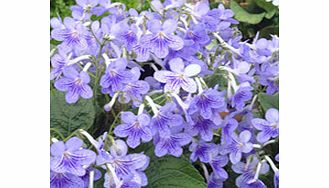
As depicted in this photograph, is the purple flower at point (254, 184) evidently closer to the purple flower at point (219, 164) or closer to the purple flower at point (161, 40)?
the purple flower at point (219, 164)

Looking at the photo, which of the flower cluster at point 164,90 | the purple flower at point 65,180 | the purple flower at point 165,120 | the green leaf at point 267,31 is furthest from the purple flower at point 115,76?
the green leaf at point 267,31

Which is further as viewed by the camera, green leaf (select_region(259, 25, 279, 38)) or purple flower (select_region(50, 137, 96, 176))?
green leaf (select_region(259, 25, 279, 38))

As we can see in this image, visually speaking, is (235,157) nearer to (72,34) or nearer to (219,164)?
(219,164)

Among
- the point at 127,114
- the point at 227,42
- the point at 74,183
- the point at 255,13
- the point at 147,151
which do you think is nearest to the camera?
the point at 74,183

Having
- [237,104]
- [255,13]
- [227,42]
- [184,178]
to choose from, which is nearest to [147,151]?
[184,178]

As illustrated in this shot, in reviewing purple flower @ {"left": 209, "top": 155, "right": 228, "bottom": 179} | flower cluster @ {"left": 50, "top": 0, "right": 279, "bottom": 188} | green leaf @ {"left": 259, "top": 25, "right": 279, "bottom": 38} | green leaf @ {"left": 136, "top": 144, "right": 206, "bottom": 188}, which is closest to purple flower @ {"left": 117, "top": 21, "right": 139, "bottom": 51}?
flower cluster @ {"left": 50, "top": 0, "right": 279, "bottom": 188}

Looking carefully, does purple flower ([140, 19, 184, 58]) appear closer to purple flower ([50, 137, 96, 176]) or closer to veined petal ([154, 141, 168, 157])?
veined petal ([154, 141, 168, 157])
